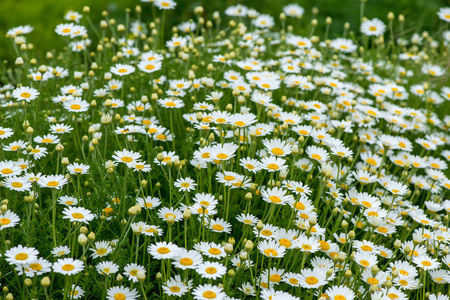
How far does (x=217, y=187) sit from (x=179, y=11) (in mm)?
4433

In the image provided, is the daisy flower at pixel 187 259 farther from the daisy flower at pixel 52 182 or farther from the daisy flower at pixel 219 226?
the daisy flower at pixel 52 182

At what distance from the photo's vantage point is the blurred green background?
579 cm

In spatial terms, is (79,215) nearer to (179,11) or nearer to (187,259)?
(187,259)

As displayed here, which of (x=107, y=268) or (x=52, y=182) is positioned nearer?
(x=107, y=268)

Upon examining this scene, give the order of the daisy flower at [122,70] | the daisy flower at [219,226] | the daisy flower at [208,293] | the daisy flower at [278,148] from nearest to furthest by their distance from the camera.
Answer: the daisy flower at [208,293] < the daisy flower at [219,226] < the daisy flower at [278,148] < the daisy flower at [122,70]

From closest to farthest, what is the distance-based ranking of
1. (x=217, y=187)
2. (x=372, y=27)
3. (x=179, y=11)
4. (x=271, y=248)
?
(x=271, y=248), (x=217, y=187), (x=372, y=27), (x=179, y=11)

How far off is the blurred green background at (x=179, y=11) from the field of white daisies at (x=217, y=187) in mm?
1659

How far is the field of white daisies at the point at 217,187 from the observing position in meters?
2.38

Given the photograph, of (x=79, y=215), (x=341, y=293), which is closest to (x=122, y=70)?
(x=79, y=215)

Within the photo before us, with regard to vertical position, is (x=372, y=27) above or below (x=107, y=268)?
above

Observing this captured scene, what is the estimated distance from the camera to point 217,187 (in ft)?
9.89

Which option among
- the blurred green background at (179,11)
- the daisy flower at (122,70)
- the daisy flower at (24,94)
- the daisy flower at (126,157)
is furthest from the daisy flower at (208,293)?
the blurred green background at (179,11)

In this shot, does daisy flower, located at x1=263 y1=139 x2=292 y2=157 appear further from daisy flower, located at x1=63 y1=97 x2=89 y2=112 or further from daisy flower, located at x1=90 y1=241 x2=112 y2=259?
daisy flower, located at x1=63 y1=97 x2=89 y2=112

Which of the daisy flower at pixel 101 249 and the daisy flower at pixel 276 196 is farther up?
the daisy flower at pixel 276 196
